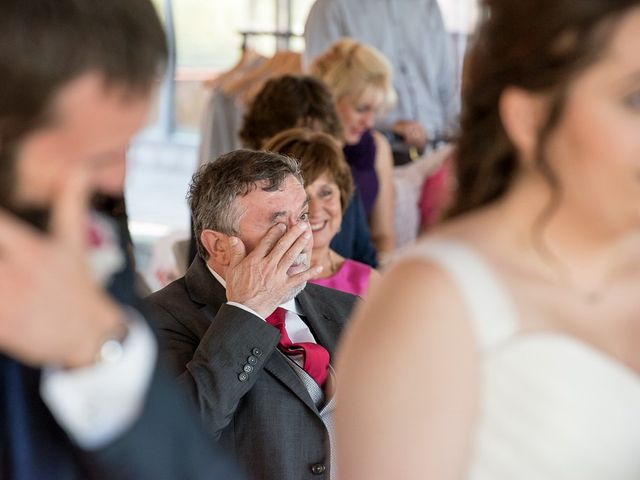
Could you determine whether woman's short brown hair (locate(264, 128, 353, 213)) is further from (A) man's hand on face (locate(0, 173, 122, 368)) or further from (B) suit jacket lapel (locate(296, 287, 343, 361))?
(A) man's hand on face (locate(0, 173, 122, 368))

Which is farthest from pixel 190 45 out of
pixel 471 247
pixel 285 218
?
pixel 471 247

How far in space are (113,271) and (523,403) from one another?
0.42 metres

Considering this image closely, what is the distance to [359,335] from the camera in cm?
97

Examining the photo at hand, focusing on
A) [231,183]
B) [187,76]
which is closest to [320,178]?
[231,183]

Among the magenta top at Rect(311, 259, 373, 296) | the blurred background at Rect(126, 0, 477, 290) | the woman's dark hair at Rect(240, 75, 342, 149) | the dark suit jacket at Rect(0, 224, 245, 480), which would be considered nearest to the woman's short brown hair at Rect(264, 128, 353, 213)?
the magenta top at Rect(311, 259, 373, 296)

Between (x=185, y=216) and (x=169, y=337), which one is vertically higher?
(x=169, y=337)

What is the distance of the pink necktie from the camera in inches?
76.6

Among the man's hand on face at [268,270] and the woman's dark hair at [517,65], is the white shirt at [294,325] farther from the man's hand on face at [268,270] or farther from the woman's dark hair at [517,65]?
the woman's dark hair at [517,65]

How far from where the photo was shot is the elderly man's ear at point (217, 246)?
6.72 ft

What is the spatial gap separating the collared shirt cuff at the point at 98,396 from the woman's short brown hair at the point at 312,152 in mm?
1879

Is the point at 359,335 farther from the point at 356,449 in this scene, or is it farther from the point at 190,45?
the point at 190,45

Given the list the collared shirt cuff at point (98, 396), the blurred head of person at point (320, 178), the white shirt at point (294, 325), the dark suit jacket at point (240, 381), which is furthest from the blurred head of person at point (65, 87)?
the blurred head of person at point (320, 178)

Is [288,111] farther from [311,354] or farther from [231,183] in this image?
[311,354]

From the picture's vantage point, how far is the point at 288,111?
3.22 meters
